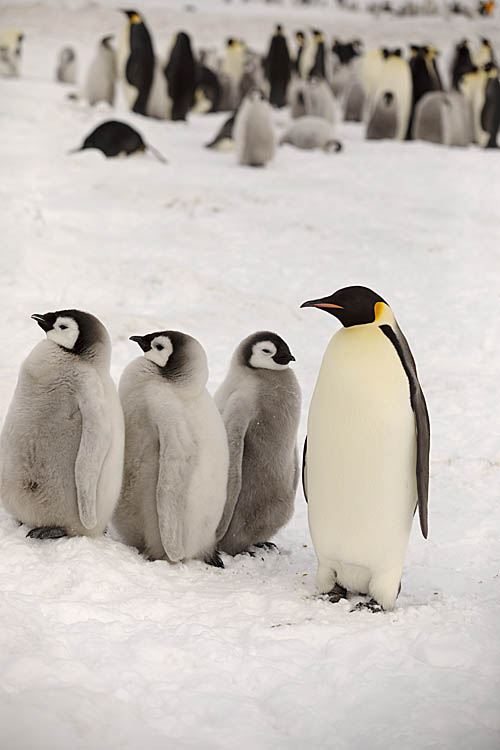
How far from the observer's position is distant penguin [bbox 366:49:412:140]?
11648mm

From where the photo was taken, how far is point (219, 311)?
18.6ft

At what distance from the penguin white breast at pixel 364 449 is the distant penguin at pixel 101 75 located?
10543 millimetres

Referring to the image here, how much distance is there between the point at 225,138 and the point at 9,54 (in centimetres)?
446

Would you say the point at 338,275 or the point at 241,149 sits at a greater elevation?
the point at 241,149

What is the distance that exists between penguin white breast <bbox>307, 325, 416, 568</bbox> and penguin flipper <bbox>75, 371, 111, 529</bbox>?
2.00ft

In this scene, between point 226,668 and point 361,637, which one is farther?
point 361,637

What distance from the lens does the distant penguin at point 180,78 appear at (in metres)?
12.5

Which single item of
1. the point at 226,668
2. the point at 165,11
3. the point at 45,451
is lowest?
the point at 226,668

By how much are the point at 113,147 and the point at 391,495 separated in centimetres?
703

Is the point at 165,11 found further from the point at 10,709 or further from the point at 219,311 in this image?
the point at 10,709

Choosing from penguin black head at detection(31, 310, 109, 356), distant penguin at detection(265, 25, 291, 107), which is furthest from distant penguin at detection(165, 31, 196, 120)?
penguin black head at detection(31, 310, 109, 356)

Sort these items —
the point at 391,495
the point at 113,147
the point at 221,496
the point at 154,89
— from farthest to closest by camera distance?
the point at 154,89, the point at 113,147, the point at 221,496, the point at 391,495

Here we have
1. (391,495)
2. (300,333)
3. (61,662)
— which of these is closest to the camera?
(61,662)

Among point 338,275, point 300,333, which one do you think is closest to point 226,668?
point 300,333
